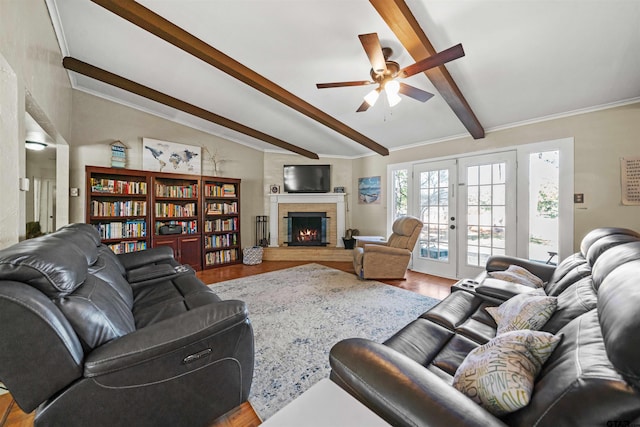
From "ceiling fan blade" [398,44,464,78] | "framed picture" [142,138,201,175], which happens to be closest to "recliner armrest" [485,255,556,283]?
"ceiling fan blade" [398,44,464,78]

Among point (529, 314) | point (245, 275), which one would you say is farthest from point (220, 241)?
point (529, 314)

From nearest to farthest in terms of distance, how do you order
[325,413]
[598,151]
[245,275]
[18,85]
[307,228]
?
1. [325,413]
2. [18,85]
3. [598,151]
4. [245,275]
5. [307,228]

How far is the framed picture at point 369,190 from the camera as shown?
17.1 feet

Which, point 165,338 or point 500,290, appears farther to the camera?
point 500,290

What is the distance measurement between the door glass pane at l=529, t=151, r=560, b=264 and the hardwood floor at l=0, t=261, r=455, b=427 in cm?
122

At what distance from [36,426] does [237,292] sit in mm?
2397

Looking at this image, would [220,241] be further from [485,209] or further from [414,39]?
[485,209]

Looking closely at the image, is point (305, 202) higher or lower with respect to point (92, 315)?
higher

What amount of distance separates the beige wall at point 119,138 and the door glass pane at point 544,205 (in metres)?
5.01

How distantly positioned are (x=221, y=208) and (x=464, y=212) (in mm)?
4422

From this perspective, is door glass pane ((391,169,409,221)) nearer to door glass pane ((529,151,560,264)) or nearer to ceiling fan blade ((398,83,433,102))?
door glass pane ((529,151,560,264))

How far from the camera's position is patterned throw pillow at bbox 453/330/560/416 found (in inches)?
27.6

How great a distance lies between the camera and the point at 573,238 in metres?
2.97

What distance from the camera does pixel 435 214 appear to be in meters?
4.23
